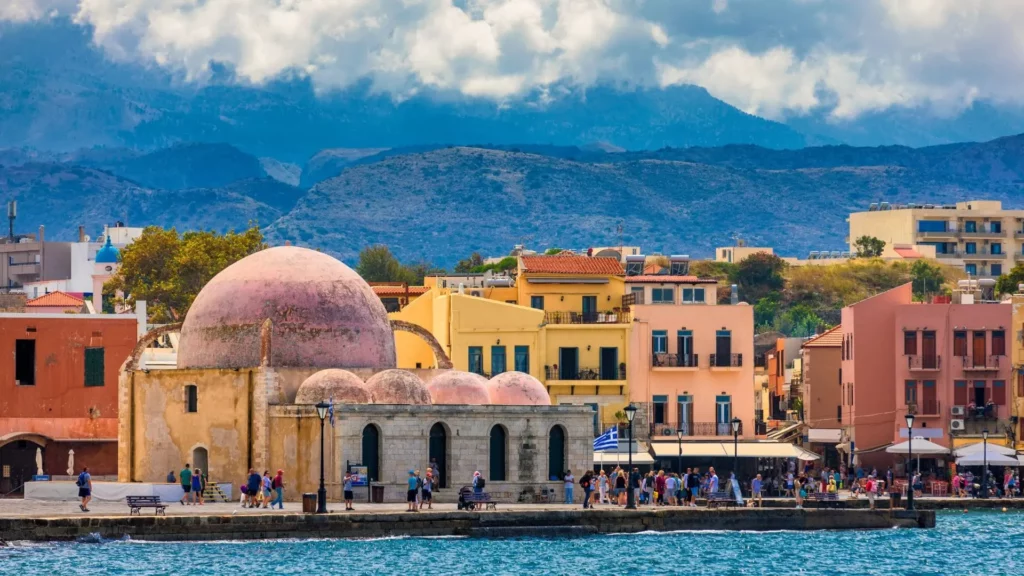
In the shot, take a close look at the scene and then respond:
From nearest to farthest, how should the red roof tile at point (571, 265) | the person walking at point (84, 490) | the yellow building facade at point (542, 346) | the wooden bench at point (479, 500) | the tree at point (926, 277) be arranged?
the person walking at point (84, 490) < the wooden bench at point (479, 500) < the yellow building facade at point (542, 346) < the red roof tile at point (571, 265) < the tree at point (926, 277)

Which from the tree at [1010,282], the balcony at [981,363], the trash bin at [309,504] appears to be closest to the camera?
the trash bin at [309,504]

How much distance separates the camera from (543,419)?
52.6 m

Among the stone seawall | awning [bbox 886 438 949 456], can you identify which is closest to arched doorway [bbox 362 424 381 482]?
the stone seawall

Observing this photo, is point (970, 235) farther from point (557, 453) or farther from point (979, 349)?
point (557, 453)

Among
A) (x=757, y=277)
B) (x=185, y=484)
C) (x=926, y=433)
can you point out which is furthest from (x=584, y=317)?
(x=757, y=277)

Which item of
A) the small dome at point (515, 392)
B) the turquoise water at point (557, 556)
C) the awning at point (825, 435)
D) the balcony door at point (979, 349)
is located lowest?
the turquoise water at point (557, 556)

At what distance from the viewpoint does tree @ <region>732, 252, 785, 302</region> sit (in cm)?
11862

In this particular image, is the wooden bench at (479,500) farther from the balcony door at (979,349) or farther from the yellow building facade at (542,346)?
→ the balcony door at (979,349)

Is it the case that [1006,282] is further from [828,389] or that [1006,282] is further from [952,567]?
[952,567]

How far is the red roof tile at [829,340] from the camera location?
72188 mm

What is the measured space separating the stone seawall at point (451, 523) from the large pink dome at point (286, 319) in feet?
25.9

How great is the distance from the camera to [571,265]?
6988cm

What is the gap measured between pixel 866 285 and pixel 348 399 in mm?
72538

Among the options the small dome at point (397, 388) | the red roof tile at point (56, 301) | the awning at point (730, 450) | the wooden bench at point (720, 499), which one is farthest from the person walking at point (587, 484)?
the red roof tile at point (56, 301)
